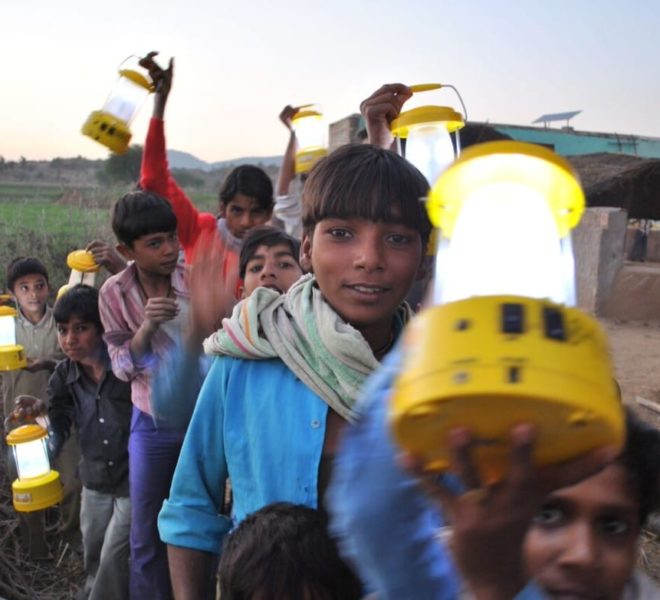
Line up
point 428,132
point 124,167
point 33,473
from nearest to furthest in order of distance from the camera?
point 428,132 < point 33,473 < point 124,167

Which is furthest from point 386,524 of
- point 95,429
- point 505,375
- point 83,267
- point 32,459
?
point 83,267

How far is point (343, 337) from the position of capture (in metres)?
1.13

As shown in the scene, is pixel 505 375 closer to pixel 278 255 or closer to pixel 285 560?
pixel 285 560

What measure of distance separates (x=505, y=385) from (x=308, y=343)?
0.70 m

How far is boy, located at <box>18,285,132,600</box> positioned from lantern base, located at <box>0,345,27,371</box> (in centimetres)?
66

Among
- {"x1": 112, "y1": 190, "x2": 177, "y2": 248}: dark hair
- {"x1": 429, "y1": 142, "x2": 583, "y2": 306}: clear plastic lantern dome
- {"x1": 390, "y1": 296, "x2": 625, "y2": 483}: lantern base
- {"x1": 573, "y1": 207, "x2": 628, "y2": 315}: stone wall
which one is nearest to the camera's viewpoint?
{"x1": 390, "y1": 296, "x2": 625, "y2": 483}: lantern base

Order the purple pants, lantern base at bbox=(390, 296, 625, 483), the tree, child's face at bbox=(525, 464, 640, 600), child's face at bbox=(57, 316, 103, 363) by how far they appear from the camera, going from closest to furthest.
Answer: lantern base at bbox=(390, 296, 625, 483), child's face at bbox=(525, 464, 640, 600), the purple pants, child's face at bbox=(57, 316, 103, 363), the tree

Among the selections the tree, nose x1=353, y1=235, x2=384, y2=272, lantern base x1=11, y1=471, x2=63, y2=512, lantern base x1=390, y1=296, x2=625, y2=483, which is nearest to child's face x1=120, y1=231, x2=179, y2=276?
lantern base x1=11, y1=471, x2=63, y2=512

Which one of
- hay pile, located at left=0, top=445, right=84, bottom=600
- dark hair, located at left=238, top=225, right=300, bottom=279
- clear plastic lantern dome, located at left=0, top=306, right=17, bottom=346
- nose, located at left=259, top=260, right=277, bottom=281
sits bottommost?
hay pile, located at left=0, top=445, right=84, bottom=600

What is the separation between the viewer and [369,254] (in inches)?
45.0

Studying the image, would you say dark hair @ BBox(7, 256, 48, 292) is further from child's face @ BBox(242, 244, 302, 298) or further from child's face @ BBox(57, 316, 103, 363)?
child's face @ BBox(242, 244, 302, 298)

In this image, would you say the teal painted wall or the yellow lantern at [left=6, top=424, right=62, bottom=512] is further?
the teal painted wall

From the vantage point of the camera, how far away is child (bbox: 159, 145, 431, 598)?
1.17m

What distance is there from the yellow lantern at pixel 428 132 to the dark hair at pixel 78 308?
1739 millimetres
